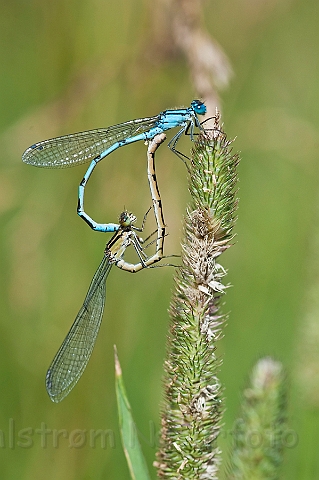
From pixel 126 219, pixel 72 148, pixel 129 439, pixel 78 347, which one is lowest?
pixel 129 439

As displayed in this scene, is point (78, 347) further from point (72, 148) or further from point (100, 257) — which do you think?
point (72, 148)

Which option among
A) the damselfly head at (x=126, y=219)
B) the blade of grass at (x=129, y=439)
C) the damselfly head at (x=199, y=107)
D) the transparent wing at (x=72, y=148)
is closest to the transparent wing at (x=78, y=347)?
the damselfly head at (x=126, y=219)

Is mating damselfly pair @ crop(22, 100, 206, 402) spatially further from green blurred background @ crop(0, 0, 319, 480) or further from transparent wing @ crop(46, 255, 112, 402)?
green blurred background @ crop(0, 0, 319, 480)

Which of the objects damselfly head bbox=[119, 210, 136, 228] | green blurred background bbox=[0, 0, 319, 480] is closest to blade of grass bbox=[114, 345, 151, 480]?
green blurred background bbox=[0, 0, 319, 480]

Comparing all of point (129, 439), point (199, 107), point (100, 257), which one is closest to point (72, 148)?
point (100, 257)

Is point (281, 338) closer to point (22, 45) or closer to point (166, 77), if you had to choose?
point (166, 77)

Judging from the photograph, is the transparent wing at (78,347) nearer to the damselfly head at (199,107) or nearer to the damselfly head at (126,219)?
the damselfly head at (126,219)

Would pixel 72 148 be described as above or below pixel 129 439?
above
